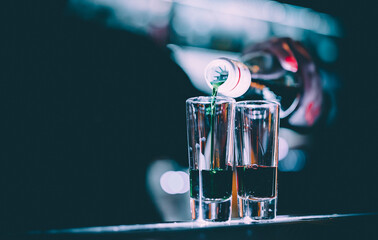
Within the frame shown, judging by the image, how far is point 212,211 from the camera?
0.55m

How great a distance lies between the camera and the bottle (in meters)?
0.81

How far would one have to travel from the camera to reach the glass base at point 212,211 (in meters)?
0.54

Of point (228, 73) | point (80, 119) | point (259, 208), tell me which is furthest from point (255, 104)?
point (80, 119)

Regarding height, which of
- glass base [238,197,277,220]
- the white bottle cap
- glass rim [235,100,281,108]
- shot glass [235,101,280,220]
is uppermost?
the white bottle cap

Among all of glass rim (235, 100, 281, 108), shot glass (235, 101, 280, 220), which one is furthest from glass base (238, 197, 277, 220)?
glass rim (235, 100, 281, 108)

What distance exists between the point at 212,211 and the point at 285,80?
443mm

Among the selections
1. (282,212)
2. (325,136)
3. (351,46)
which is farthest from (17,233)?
(351,46)

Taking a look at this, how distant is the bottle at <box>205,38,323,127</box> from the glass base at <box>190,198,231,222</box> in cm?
23

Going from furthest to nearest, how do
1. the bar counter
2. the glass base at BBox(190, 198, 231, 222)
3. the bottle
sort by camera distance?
the bottle < the glass base at BBox(190, 198, 231, 222) < the bar counter

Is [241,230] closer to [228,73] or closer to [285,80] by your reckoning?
[228,73]

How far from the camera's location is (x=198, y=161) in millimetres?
574

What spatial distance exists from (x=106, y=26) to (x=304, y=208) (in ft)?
1.98

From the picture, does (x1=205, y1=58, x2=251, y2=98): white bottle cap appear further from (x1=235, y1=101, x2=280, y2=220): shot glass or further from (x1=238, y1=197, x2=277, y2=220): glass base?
(x1=238, y1=197, x2=277, y2=220): glass base

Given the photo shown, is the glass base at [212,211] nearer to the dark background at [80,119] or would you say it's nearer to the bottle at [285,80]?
the dark background at [80,119]
